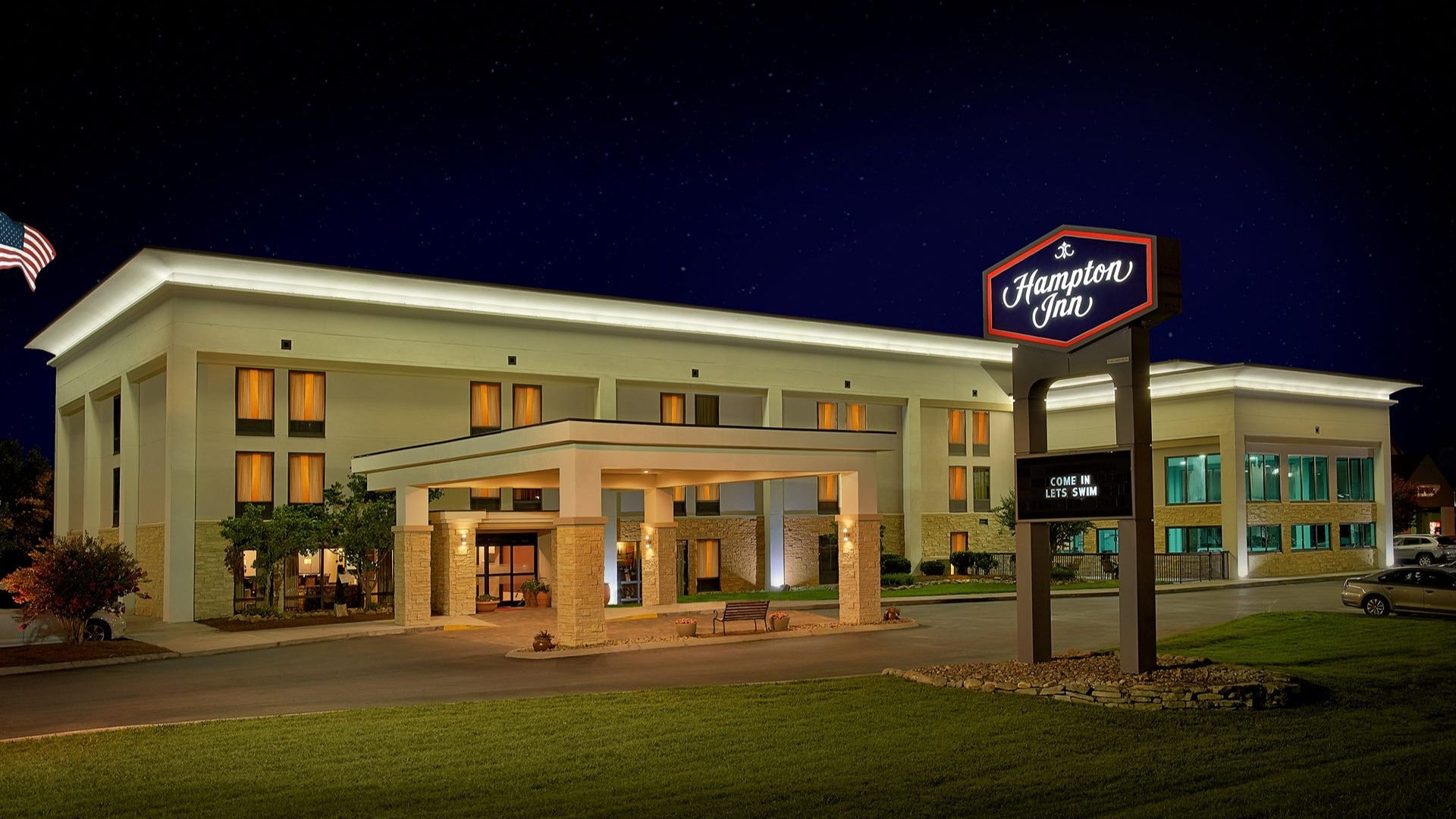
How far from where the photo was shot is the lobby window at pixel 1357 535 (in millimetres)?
58656

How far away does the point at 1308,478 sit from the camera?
5738 centimetres

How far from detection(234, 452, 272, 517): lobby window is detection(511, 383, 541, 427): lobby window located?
349 inches

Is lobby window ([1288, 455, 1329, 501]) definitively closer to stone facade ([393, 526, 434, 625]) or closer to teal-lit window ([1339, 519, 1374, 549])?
teal-lit window ([1339, 519, 1374, 549])

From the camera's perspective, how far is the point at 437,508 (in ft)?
140

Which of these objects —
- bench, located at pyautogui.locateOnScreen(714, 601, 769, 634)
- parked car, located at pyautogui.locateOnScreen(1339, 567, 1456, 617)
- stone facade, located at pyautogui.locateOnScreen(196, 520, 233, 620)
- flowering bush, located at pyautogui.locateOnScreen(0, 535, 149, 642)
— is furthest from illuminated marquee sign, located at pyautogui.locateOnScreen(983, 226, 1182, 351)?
stone facade, located at pyautogui.locateOnScreen(196, 520, 233, 620)

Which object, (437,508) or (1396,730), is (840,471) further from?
(1396,730)

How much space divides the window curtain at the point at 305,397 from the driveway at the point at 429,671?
12323 mm

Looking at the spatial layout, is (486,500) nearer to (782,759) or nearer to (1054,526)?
(1054,526)

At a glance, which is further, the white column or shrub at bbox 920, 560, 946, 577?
shrub at bbox 920, 560, 946, 577

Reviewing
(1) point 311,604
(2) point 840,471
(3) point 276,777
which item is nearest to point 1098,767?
(3) point 276,777

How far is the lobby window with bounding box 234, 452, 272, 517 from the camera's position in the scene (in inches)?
1581

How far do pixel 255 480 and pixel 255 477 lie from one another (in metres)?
0.10

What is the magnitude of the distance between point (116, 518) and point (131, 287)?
10.7 meters

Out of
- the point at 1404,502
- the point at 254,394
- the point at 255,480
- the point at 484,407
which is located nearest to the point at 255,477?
the point at 255,480
